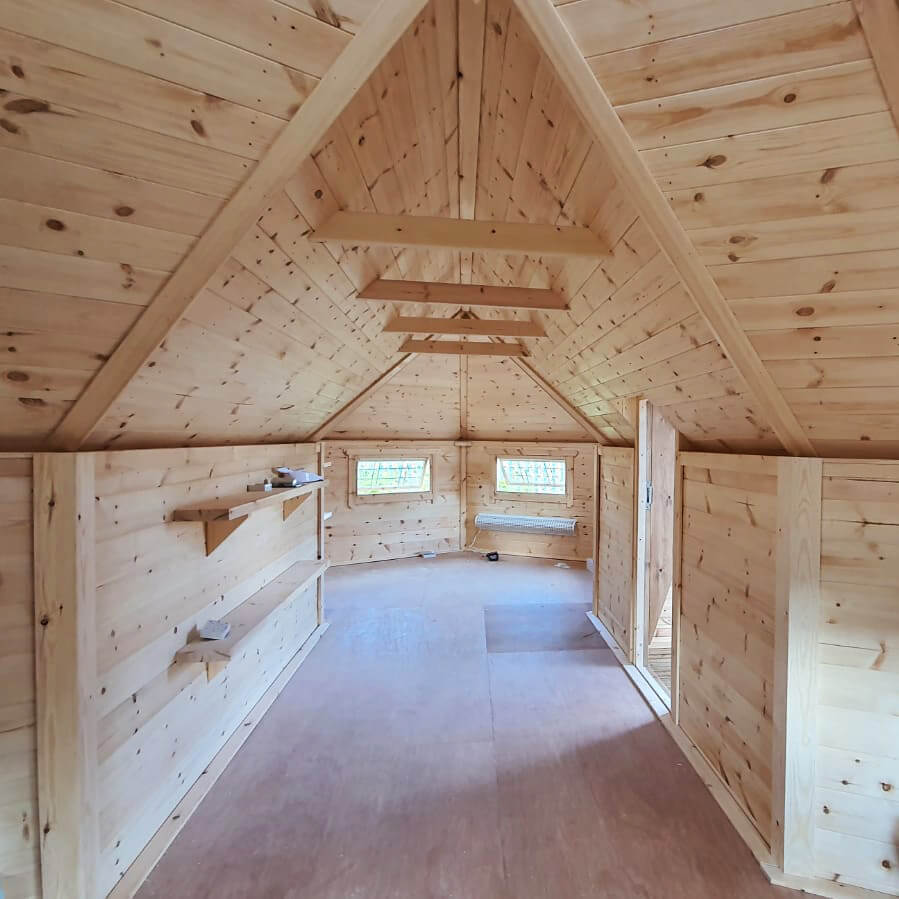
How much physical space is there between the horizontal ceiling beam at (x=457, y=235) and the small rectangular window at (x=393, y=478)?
4078mm

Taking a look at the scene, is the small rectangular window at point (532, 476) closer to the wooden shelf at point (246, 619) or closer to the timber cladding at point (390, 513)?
the timber cladding at point (390, 513)

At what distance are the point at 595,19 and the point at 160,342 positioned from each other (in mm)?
1241

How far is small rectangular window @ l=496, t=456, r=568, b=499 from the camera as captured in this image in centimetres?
552

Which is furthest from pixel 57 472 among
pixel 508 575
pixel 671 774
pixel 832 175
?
pixel 508 575

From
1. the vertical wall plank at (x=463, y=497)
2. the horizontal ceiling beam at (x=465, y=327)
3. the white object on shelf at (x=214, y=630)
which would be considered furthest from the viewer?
the vertical wall plank at (x=463, y=497)

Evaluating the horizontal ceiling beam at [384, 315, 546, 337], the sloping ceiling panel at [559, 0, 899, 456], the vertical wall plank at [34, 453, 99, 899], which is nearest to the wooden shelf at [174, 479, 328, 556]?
the vertical wall plank at [34, 453, 99, 899]

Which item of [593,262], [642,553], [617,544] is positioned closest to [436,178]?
[593,262]

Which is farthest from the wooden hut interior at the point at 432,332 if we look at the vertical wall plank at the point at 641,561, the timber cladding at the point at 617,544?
the timber cladding at the point at 617,544

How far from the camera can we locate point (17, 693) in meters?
1.27

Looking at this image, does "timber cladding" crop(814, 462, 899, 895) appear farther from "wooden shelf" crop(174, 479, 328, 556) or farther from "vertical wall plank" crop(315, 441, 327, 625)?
"vertical wall plank" crop(315, 441, 327, 625)

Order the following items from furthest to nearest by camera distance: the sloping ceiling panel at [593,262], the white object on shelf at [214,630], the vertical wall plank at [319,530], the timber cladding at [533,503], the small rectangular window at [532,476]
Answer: the small rectangular window at [532,476], the timber cladding at [533,503], the vertical wall plank at [319,530], the white object on shelf at [214,630], the sloping ceiling panel at [593,262]

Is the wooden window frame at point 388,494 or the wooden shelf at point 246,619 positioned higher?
the wooden window frame at point 388,494

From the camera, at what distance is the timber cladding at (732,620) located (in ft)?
5.45

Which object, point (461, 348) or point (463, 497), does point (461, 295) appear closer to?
point (461, 348)
